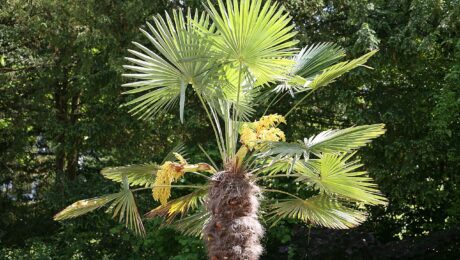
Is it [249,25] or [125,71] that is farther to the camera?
[125,71]

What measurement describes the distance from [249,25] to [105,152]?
6.37 meters

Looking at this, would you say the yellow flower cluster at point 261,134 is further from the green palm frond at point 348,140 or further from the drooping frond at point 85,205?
the drooping frond at point 85,205

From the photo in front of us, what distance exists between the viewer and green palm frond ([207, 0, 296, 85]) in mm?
4020

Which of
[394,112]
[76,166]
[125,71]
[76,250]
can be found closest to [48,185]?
[76,166]

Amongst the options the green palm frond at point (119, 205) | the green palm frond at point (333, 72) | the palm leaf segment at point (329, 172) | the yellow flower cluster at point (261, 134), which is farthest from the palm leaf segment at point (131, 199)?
the green palm frond at point (333, 72)

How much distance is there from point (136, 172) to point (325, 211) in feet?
5.42

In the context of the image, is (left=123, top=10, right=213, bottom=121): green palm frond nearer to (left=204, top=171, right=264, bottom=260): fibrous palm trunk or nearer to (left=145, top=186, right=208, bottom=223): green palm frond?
(left=204, top=171, right=264, bottom=260): fibrous palm trunk

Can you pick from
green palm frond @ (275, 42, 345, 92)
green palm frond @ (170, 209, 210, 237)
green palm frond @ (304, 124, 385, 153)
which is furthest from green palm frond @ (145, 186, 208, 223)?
green palm frond @ (304, 124, 385, 153)

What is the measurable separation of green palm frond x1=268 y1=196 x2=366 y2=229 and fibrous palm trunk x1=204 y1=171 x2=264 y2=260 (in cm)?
64

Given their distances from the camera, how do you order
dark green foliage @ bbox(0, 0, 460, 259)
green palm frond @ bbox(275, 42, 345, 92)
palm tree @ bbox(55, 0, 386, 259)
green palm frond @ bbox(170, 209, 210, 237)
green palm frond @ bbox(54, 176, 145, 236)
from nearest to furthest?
1. palm tree @ bbox(55, 0, 386, 259)
2. green palm frond @ bbox(54, 176, 145, 236)
3. green palm frond @ bbox(275, 42, 345, 92)
4. green palm frond @ bbox(170, 209, 210, 237)
5. dark green foliage @ bbox(0, 0, 460, 259)

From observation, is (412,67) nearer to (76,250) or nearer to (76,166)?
(76,250)

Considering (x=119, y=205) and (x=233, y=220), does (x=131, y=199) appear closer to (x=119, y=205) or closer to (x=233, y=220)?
(x=119, y=205)

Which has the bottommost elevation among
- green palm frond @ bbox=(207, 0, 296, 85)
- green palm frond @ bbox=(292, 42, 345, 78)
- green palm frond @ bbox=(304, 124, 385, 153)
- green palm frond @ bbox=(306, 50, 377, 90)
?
green palm frond @ bbox=(304, 124, 385, 153)

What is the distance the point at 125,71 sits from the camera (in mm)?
7969
